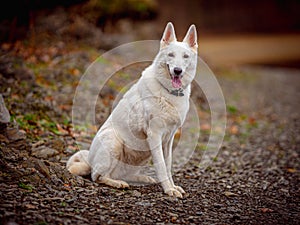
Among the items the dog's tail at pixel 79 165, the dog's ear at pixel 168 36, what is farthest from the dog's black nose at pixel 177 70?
the dog's tail at pixel 79 165

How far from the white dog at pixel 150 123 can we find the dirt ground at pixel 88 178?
19 cm

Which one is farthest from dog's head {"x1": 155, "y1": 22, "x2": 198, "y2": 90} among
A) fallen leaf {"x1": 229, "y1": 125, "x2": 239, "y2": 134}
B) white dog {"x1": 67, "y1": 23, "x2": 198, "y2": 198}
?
fallen leaf {"x1": 229, "y1": 125, "x2": 239, "y2": 134}

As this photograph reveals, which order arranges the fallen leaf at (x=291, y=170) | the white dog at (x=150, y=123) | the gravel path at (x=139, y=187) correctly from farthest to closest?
1. the fallen leaf at (x=291, y=170)
2. the white dog at (x=150, y=123)
3. the gravel path at (x=139, y=187)

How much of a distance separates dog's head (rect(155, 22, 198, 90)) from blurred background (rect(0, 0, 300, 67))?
13.1 feet

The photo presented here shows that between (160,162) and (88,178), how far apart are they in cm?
87

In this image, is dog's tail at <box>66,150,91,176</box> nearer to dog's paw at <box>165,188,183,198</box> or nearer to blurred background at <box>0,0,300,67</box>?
dog's paw at <box>165,188,183,198</box>

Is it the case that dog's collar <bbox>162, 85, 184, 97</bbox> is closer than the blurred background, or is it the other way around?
dog's collar <bbox>162, 85, 184, 97</bbox>

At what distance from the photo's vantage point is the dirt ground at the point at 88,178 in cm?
362

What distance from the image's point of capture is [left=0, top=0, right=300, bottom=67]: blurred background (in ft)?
27.8

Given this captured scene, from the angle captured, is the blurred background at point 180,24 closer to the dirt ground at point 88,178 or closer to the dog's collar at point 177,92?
the dirt ground at point 88,178

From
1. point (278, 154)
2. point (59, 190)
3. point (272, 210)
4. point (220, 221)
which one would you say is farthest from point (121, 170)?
point (278, 154)

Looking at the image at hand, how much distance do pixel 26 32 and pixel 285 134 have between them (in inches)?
219

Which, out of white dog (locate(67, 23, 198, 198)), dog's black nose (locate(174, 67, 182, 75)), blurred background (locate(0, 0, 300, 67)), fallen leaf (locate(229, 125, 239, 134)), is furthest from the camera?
blurred background (locate(0, 0, 300, 67))

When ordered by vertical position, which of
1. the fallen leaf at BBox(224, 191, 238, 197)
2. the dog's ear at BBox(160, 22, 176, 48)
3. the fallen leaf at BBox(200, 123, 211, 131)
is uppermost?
the dog's ear at BBox(160, 22, 176, 48)
